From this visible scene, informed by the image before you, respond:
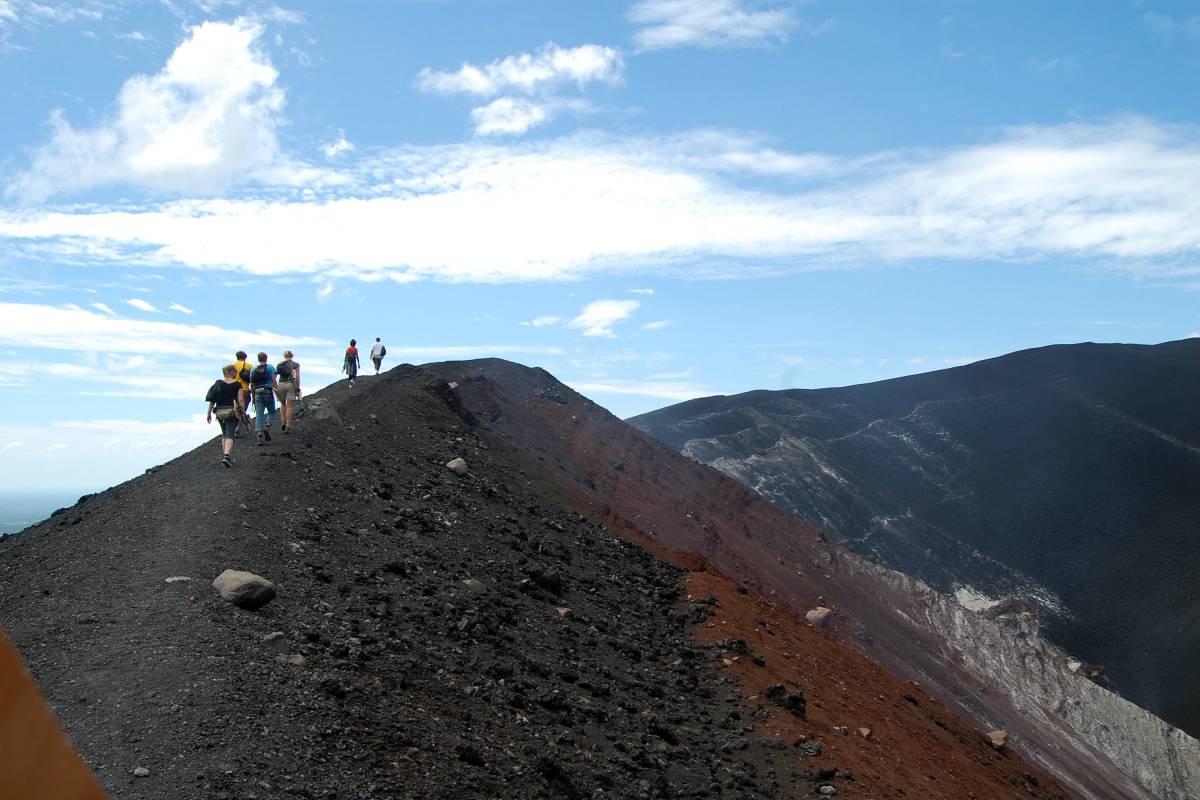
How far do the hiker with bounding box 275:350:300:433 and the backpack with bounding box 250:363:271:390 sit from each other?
39.1 inches

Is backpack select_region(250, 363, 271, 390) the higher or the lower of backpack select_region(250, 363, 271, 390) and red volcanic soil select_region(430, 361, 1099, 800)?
the higher

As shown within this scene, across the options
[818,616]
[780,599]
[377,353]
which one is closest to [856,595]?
[780,599]

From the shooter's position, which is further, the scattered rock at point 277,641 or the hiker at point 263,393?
the hiker at point 263,393

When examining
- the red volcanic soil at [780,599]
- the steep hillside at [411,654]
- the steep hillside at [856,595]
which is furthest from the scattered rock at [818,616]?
the steep hillside at [411,654]

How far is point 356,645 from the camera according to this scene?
8891 mm

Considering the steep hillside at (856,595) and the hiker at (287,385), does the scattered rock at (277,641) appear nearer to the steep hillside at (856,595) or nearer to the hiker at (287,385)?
the hiker at (287,385)

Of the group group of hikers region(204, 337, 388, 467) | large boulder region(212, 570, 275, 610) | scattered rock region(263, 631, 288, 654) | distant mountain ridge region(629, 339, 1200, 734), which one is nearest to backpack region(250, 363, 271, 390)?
group of hikers region(204, 337, 388, 467)

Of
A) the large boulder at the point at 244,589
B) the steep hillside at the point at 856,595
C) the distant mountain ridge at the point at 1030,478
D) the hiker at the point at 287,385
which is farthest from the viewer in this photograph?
the distant mountain ridge at the point at 1030,478

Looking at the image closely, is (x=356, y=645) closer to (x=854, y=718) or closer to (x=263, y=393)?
(x=263, y=393)

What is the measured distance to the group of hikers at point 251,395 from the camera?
14.5 m

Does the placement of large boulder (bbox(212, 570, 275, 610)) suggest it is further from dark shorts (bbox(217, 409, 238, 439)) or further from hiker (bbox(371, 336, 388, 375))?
hiker (bbox(371, 336, 388, 375))

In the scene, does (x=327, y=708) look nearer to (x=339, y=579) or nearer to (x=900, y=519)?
(x=339, y=579)

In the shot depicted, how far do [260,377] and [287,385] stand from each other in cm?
133

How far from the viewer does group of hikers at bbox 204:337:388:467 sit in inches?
571
